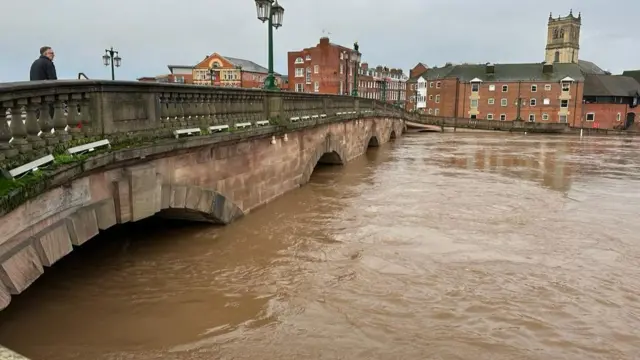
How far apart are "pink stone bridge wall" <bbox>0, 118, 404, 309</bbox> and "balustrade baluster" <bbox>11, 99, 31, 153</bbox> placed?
544 mm

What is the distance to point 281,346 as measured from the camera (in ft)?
18.3

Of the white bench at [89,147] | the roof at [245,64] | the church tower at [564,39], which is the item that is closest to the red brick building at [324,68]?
the roof at [245,64]

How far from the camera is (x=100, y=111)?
625cm

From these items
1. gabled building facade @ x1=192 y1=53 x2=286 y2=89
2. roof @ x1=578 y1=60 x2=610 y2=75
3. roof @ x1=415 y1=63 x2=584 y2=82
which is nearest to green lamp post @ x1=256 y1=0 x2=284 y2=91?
gabled building facade @ x1=192 y1=53 x2=286 y2=89

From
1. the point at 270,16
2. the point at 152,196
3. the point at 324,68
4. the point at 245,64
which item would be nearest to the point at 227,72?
the point at 245,64

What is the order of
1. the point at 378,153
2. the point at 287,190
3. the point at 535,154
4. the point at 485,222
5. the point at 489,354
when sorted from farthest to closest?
1. the point at 535,154
2. the point at 378,153
3. the point at 287,190
4. the point at 485,222
5. the point at 489,354

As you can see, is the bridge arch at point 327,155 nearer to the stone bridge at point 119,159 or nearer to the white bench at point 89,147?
the stone bridge at point 119,159

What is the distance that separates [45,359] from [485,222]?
9.02m

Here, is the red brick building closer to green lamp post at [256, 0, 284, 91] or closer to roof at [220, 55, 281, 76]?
roof at [220, 55, 281, 76]

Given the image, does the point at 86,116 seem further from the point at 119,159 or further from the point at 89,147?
the point at 119,159

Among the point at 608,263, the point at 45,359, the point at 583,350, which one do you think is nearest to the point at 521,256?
the point at 608,263

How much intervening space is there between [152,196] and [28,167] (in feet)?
8.01

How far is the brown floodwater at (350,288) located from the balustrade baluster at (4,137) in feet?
6.92

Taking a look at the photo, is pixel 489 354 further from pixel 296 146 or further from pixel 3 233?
pixel 296 146
